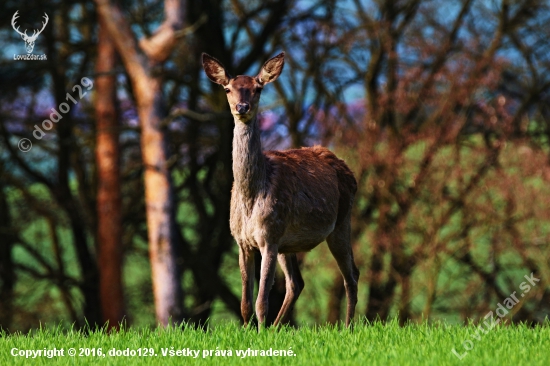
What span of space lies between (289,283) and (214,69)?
2.04 m

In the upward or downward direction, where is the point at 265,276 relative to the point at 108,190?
downward

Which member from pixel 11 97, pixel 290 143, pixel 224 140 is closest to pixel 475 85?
pixel 290 143

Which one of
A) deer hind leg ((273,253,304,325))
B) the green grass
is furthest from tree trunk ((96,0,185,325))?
the green grass

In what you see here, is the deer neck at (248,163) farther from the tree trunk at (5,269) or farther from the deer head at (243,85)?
the tree trunk at (5,269)

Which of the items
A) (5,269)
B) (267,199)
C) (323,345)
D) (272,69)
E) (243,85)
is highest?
(272,69)

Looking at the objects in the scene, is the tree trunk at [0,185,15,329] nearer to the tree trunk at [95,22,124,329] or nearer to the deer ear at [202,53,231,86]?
the tree trunk at [95,22,124,329]

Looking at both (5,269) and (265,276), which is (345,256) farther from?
(5,269)

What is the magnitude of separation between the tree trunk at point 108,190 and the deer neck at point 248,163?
709 cm

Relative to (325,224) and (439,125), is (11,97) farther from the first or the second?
(325,224)

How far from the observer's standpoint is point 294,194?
7113 millimetres

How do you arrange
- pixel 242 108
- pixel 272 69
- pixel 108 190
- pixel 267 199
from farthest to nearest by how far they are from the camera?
pixel 108 190 → pixel 272 69 → pixel 267 199 → pixel 242 108

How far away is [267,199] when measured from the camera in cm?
682

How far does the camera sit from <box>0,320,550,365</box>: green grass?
226 inches

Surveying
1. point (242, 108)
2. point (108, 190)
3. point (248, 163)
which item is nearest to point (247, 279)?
point (248, 163)
